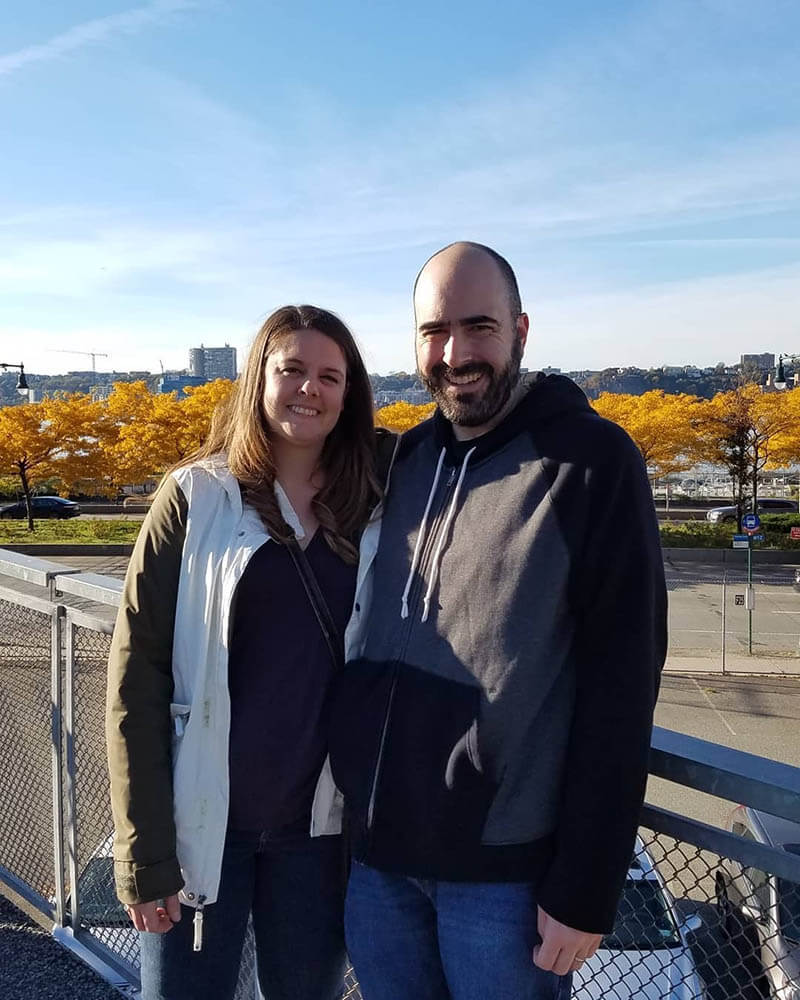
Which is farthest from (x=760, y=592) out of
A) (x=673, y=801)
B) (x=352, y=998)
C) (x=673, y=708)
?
(x=352, y=998)

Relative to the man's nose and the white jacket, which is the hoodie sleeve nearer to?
the man's nose

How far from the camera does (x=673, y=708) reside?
625 inches

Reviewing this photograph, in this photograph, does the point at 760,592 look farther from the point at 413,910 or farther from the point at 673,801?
the point at 413,910

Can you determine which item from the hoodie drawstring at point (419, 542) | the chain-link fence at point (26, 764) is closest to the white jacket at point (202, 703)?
the hoodie drawstring at point (419, 542)

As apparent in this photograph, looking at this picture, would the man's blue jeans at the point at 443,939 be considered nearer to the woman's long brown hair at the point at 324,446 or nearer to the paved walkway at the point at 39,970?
the woman's long brown hair at the point at 324,446

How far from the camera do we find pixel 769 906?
177 cm

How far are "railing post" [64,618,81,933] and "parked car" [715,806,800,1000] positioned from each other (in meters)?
2.20

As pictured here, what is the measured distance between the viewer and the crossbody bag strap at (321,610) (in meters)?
2.14

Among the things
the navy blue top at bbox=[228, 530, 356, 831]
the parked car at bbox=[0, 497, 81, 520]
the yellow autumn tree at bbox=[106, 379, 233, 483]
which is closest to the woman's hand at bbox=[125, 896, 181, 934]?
the navy blue top at bbox=[228, 530, 356, 831]

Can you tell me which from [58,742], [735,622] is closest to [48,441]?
[735,622]

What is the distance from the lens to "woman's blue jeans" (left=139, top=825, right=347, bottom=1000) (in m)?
2.17

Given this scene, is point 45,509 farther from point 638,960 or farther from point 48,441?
point 638,960

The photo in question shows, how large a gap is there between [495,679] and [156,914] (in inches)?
41.0

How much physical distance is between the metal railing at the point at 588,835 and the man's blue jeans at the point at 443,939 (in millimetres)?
323
